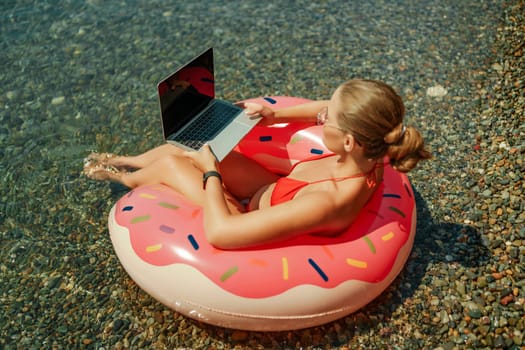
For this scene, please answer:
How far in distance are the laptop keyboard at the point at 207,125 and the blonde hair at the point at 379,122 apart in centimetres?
108

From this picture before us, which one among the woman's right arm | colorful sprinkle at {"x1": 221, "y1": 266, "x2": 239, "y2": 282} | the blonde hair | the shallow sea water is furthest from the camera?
the woman's right arm

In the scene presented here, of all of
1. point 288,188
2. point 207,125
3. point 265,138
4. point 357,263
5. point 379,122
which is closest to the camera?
point 379,122

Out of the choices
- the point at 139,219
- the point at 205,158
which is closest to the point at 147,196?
the point at 139,219

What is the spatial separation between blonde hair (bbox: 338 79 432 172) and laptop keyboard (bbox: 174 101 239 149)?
42.5 inches

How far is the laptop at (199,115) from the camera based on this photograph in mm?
3419

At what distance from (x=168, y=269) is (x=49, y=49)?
14.4ft

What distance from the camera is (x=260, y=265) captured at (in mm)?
3105

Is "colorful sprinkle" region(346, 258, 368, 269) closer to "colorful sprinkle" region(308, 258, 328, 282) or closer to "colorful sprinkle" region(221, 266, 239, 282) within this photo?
"colorful sprinkle" region(308, 258, 328, 282)

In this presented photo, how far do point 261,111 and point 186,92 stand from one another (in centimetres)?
55

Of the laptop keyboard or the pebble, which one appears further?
the pebble

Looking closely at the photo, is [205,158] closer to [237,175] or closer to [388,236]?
[237,175]

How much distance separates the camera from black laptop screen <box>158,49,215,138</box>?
331 cm

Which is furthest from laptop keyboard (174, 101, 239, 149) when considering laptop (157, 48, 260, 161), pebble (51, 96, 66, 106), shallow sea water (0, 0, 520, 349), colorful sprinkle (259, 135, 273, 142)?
Result: pebble (51, 96, 66, 106)

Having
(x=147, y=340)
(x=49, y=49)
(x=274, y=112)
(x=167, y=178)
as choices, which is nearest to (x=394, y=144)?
(x=274, y=112)
